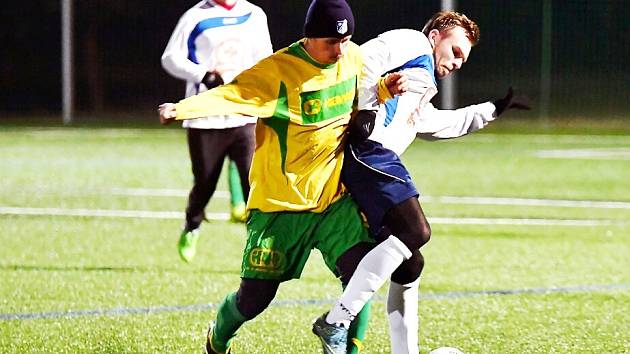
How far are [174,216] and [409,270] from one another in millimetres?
6395

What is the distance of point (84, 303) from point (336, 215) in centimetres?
253

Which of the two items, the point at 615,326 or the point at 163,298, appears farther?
the point at 163,298

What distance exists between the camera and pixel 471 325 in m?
6.61

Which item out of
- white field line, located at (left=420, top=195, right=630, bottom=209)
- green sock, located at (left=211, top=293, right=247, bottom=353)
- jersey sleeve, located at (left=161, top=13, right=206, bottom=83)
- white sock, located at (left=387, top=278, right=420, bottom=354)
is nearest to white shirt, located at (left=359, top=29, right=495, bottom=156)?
white sock, located at (left=387, top=278, right=420, bottom=354)

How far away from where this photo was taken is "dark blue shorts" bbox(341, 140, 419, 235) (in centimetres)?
508

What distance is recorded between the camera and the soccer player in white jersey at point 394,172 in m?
5.02

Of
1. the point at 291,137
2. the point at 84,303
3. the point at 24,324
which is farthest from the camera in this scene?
the point at 84,303

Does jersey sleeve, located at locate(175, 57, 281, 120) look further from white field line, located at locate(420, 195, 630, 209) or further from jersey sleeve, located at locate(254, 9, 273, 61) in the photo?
white field line, located at locate(420, 195, 630, 209)

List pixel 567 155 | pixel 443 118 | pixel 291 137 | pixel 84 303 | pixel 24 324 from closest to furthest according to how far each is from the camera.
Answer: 1. pixel 291 137
2. pixel 443 118
3. pixel 24 324
4. pixel 84 303
5. pixel 567 155

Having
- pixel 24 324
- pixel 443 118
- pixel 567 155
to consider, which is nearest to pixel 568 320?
pixel 443 118

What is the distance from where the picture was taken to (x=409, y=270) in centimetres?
516

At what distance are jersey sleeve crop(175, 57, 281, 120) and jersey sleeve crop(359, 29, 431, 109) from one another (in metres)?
0.34

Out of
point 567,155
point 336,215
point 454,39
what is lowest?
point 567,155

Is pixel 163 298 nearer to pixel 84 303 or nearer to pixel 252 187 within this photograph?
pixel 84 303
